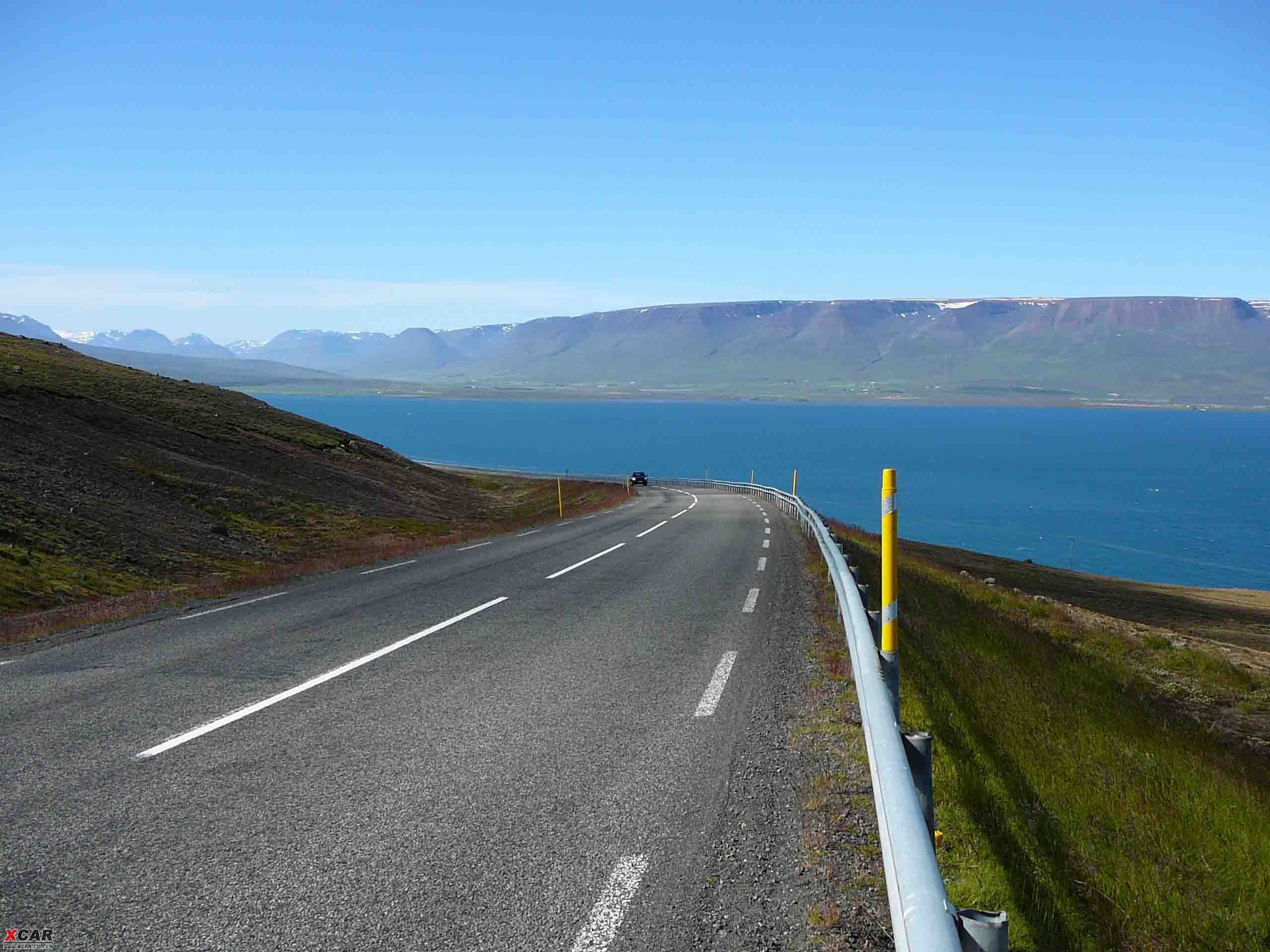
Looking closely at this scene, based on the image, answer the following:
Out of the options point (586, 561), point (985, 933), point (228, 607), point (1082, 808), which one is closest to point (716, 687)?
point (1082, 808)

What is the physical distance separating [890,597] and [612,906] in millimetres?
2813

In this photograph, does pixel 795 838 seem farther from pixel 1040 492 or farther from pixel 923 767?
pixel 1040 492

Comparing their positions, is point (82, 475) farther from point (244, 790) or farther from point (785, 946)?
point (785, 946)

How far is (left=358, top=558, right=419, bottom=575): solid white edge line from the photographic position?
57.0ft

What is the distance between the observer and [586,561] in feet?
59.1

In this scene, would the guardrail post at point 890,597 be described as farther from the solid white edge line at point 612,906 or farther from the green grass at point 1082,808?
the solid white edge line at point 612,906

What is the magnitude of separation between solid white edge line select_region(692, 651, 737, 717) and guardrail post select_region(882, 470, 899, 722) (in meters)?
1.66

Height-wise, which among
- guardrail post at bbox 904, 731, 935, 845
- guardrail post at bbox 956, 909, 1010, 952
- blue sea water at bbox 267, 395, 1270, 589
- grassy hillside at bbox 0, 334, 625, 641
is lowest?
blue sea water at bbox 267, 395, 1270, 589

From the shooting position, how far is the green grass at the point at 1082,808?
400 centimetres

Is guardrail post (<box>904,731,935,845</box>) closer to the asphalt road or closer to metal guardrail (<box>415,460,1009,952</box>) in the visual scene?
metal guardrail (<box>415,460,1009,952</box>)

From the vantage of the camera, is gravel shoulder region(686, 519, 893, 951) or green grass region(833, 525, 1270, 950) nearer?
gravel shoulder region(686, 519, 893, 951)

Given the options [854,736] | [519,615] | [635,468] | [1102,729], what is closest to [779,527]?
[519,615]

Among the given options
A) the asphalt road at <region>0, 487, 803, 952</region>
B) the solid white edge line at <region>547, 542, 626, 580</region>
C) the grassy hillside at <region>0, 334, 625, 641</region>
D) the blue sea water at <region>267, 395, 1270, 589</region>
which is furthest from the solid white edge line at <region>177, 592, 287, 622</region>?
the blue sea water at <region>267, 395, 1270, 589</region>

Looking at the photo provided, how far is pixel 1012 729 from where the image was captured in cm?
723
